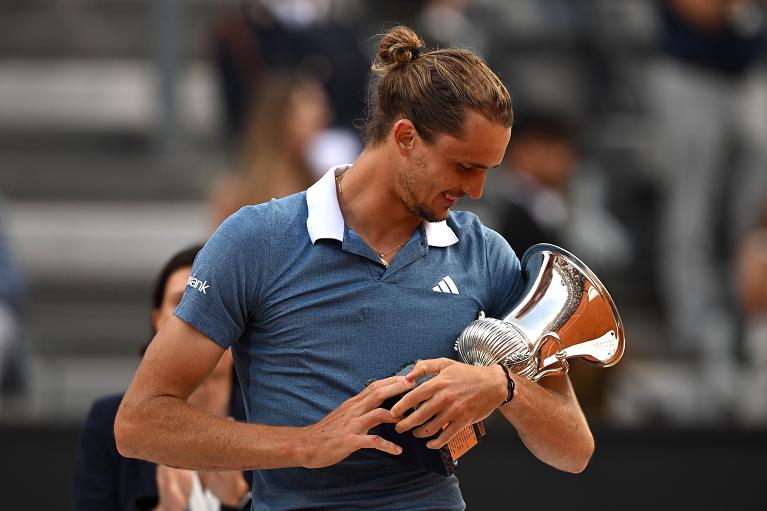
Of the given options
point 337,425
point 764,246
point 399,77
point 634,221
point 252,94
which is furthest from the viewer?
point 634,221

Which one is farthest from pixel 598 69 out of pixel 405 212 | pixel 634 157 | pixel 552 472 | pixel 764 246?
pixel 405 212

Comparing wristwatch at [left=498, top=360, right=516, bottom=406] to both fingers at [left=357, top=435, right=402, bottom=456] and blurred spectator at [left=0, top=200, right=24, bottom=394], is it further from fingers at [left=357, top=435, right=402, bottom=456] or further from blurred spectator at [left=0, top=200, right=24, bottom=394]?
blurred spectator at [left=0, top=200, right=24, bottom=394]

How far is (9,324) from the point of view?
5.89 metres

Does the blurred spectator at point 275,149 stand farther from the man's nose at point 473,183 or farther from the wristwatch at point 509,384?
the wristwatch at point 509,384

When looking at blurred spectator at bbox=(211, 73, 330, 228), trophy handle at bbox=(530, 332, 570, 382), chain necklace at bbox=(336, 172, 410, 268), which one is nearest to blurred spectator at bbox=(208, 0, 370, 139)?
blurred spectator at bbox=(211, 73, 330, 228)

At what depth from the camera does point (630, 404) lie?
23.4 ft

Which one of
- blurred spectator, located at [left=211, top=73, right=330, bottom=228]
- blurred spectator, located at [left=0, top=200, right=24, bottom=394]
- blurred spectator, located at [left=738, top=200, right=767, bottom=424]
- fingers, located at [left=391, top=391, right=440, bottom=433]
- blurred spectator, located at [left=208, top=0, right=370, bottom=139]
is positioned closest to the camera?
fingers, located at [left=391, top=391, right=440, bottom=433]

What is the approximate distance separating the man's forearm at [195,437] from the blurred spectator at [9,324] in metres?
3.24

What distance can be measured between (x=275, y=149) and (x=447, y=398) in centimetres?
376

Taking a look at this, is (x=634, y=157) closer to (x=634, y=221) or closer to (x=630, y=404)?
(x=634, y=221)

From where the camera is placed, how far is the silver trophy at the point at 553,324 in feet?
9.30

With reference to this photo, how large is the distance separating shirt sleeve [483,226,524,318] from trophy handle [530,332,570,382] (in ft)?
0.48

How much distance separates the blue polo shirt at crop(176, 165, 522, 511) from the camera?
2.83 m

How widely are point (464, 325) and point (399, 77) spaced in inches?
21.4
